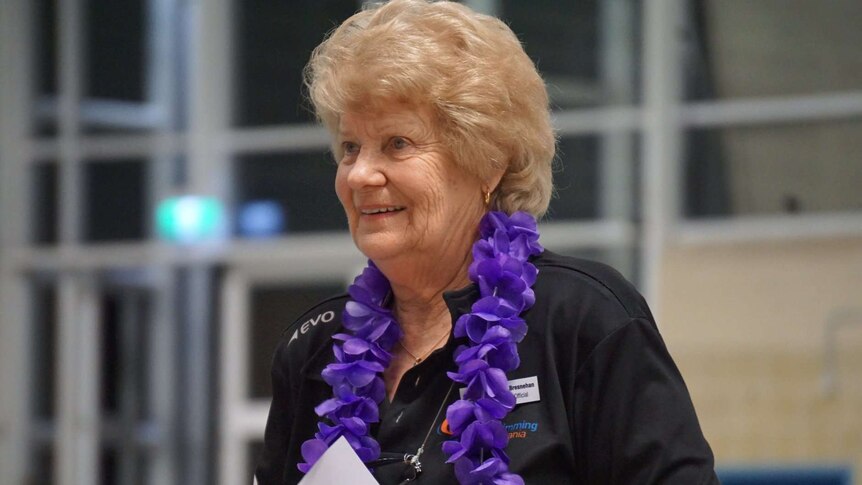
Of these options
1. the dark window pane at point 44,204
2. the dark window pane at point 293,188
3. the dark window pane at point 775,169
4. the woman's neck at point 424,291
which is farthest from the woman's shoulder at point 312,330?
the dark window pane at point 44,204

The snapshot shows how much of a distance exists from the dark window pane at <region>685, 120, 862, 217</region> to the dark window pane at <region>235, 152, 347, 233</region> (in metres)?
1.70

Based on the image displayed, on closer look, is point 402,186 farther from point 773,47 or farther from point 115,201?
point 115,201

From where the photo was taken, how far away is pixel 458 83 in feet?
5.39

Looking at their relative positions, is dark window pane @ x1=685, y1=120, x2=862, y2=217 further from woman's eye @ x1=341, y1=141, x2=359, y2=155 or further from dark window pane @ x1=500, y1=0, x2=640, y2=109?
woman's eye @ x1=341, y1=141, x2=359, y2=155

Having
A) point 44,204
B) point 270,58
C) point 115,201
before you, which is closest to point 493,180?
point 270,58

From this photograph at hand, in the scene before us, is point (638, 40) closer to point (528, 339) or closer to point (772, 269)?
point (772, 269)

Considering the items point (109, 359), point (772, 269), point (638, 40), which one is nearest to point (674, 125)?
point (638, 40)

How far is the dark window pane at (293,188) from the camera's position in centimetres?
575

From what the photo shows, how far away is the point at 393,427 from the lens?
5.53 feet

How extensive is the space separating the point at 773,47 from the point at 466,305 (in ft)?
10.6

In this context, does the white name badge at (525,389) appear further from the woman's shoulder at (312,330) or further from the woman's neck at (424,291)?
the woman's shoulder at (312,330)

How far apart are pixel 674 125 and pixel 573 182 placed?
483 millimetres

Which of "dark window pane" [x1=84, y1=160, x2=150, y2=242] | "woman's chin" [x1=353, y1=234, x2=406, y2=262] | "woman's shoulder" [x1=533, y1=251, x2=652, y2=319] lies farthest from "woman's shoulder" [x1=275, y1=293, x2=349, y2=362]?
"dark window pane" [x1=84, y1=160, x2=150, y2=242]

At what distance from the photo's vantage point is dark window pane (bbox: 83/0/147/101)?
6.09 m
